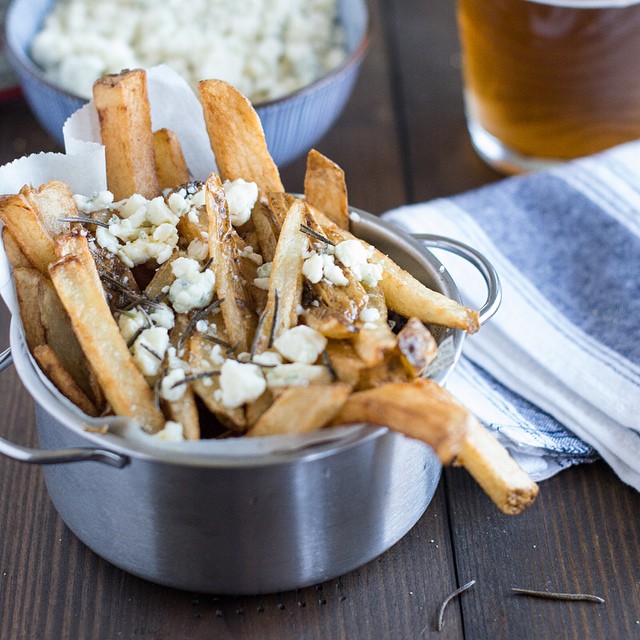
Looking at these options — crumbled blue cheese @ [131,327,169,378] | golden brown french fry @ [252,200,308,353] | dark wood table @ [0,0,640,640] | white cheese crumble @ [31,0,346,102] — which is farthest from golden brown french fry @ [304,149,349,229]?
white cheese crumble @ [31,0,346,102]

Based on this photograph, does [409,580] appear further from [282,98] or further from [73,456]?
[282,98]

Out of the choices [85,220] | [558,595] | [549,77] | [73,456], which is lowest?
[558,595]

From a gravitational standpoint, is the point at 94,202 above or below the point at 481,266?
above

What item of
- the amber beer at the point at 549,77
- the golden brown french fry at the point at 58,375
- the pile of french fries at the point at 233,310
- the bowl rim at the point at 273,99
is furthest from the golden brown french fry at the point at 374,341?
the amber beer at the point at 549,77

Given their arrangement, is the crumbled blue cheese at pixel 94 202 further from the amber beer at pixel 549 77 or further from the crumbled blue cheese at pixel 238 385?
the amber beer at pixel 549 77

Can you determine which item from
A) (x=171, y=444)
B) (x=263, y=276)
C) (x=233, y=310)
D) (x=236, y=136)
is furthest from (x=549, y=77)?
(x=171, y=444)

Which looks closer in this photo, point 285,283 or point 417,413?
point 417,413
